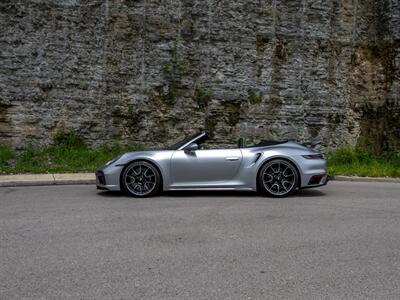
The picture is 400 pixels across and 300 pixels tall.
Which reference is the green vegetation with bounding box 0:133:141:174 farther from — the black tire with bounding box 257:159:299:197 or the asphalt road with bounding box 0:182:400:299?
the black tire with bounding box 257:159:299:197

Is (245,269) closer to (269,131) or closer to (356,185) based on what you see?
(356,185)

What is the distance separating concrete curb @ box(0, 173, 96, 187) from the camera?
11.3 meters

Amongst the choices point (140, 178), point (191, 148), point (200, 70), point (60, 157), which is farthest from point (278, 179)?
point (200, 70)

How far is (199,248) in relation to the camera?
5527mm

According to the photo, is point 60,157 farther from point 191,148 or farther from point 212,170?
point 212,170

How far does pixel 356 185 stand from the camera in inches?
471

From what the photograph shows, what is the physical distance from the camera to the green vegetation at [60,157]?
Result: 13461 mm

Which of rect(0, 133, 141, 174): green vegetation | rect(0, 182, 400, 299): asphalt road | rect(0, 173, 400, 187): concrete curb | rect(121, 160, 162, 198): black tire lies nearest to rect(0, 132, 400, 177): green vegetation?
rect(0, 133, 141, 174): green vegetation

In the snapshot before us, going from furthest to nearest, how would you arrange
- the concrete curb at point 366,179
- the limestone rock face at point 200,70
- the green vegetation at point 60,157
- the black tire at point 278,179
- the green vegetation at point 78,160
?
the limestone rock face at point 200,70, the green vegetation at point 78,160, the green vegetation at point 60,157, the concrete curb at point 366,179, the black tire at point 278,179

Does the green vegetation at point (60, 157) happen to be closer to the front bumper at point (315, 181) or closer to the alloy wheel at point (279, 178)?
the alloy wheel at point (279, 178)

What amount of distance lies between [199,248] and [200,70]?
456 inches

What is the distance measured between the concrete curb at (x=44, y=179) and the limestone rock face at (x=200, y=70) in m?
3.05

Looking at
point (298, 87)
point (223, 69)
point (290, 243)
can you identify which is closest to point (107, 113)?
point (223, 69)

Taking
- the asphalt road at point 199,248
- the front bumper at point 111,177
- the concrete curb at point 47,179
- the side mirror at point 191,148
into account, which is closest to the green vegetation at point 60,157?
the concrete curb at point 47,179
